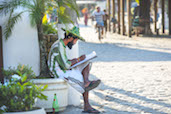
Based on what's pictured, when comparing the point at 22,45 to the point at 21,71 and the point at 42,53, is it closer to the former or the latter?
the point at 42,53

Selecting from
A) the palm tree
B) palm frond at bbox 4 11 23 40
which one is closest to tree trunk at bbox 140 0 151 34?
the palm tree

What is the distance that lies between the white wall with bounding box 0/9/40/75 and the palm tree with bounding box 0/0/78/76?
0.30 ft

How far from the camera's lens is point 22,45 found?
6676 millimetres

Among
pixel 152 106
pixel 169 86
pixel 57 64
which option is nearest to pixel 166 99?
pixel 152 106

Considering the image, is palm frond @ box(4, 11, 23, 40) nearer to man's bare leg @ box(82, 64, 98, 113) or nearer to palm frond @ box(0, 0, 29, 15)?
palm frond @ box(0, 0, 29, 15)

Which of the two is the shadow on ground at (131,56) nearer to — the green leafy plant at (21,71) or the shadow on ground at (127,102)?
the shadow on ground at (127,102)

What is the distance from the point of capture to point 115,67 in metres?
11.7

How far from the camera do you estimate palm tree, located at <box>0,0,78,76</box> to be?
645 cm

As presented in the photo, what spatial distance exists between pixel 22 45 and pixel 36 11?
0.64 m

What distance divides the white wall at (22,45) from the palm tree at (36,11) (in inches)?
3.6

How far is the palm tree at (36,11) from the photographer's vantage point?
21.2 ft

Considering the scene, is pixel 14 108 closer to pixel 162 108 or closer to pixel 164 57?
pixel 162 108

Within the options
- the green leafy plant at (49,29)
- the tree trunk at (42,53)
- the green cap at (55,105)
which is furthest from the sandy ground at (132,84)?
the green leafy plant at (49,29)

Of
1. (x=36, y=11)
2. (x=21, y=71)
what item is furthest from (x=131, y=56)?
(x=21, y=71)
